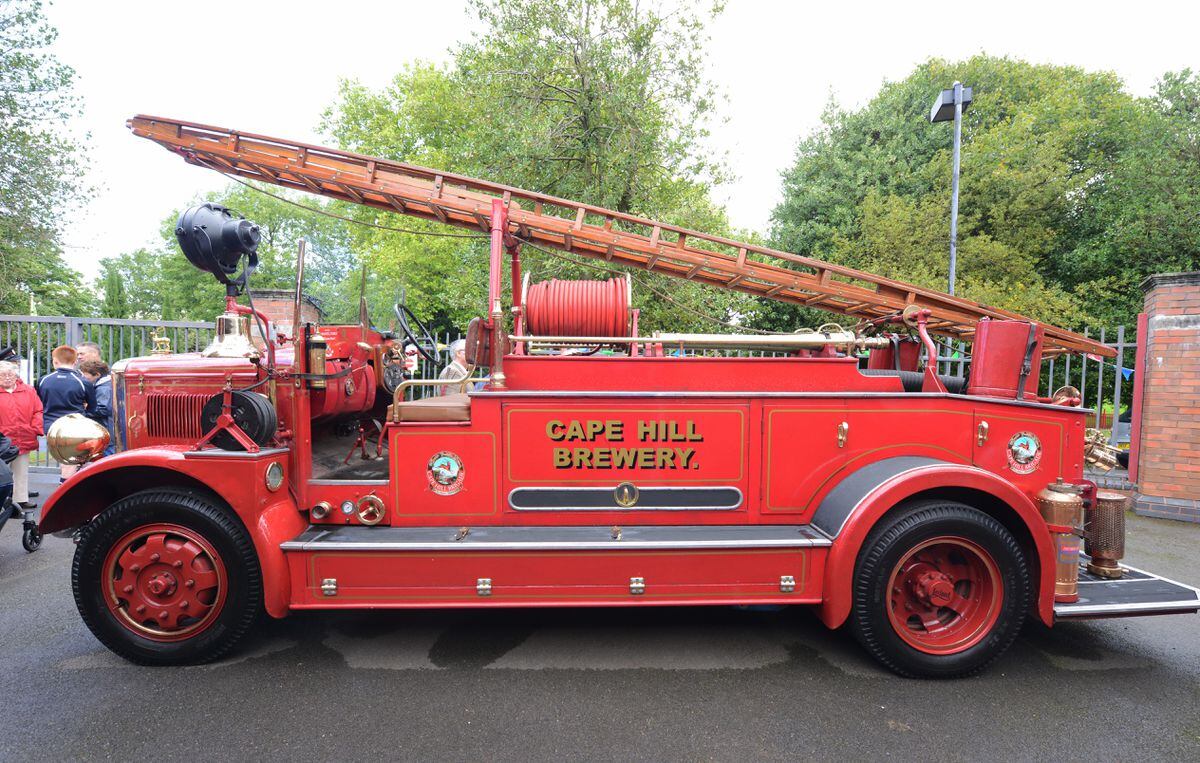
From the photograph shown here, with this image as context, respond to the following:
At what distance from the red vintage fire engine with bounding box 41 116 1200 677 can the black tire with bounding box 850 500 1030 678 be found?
0.04 ft

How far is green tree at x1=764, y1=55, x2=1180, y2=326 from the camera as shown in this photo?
14680 millimetres

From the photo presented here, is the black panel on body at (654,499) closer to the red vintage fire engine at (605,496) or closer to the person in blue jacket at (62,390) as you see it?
the red vintage fire engine at (605,496)

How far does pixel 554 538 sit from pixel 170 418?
2.38m

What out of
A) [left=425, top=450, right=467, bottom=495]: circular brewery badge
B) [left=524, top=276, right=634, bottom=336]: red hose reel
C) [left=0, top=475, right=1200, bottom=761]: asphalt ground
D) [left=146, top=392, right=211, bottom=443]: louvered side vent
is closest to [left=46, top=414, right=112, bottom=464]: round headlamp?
[left=146, top=392, right=211, bottom=443]: louvered side vent

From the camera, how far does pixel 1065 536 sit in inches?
Answer: 112

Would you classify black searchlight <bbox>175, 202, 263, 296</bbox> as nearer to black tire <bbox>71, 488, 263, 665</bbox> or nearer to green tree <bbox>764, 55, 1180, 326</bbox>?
black tire <bbox>71, 488, 263, 665</bbox>

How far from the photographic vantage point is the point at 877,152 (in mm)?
17703

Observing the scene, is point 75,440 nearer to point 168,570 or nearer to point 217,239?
point 168,570

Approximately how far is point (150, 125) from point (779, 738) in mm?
5741

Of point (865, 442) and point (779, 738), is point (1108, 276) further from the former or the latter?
point (779, 738)

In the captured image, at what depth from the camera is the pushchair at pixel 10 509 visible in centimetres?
451

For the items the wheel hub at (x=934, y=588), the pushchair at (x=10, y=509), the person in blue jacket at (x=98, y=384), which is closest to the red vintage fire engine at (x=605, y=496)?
the wheel hub at (x=934, y=588)

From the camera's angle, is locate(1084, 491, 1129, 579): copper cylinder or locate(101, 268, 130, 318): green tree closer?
locate(1084, 491, 1129, 579): copper cylinder

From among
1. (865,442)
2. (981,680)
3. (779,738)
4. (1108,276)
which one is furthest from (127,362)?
(1108,276)
